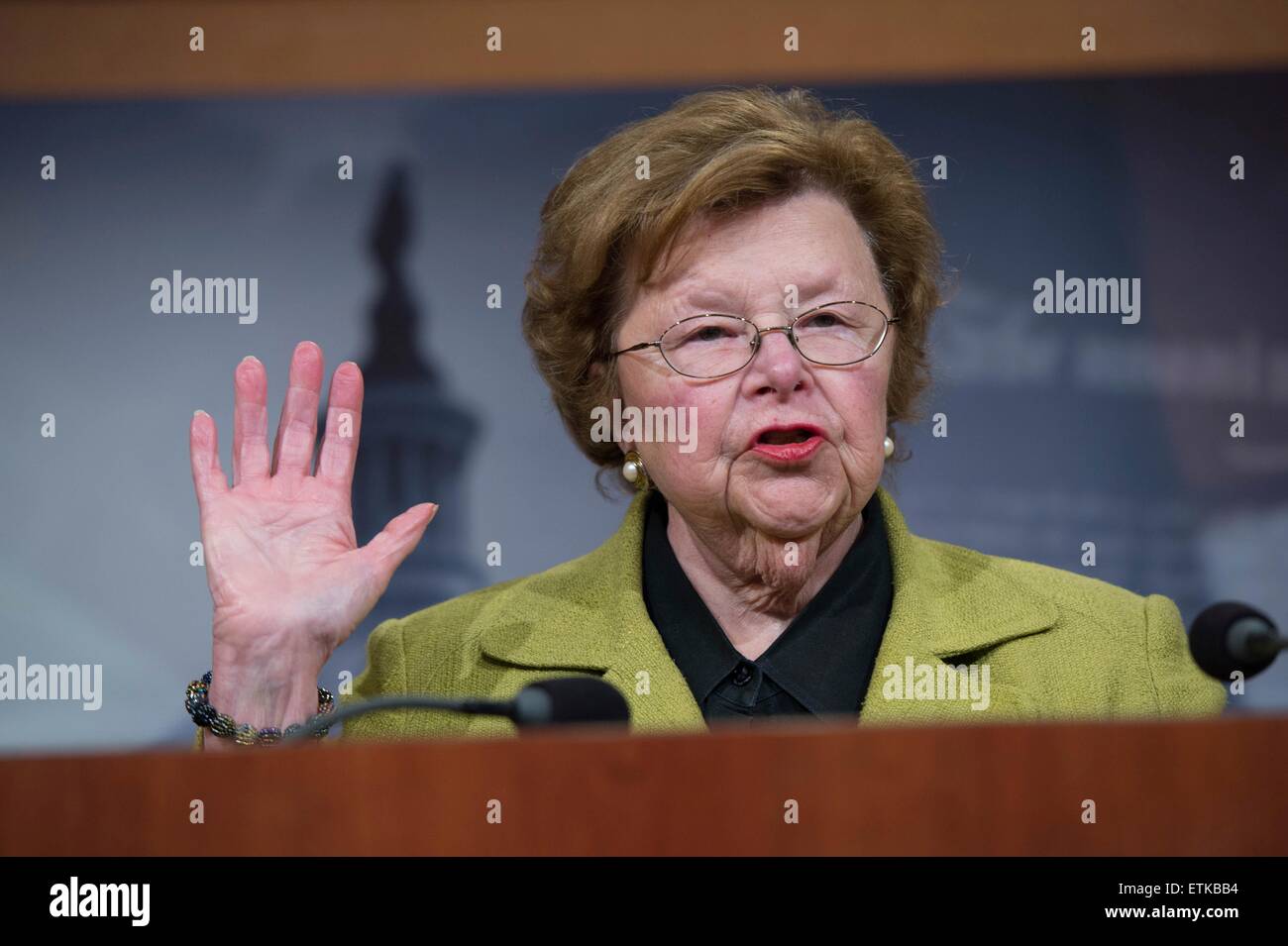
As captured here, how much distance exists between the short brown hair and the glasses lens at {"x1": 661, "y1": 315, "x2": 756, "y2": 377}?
0.38ft

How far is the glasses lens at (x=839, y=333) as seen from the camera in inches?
74.5

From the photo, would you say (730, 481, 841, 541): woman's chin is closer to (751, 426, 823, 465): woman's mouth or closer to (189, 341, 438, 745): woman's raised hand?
(751, 426, 823, 465): woman's mouth

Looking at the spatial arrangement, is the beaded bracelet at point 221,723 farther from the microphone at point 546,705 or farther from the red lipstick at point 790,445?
the red lipstick at point 790,445

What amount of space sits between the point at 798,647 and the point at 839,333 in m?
0.44

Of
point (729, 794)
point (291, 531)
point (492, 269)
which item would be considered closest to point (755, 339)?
point (291, 531)

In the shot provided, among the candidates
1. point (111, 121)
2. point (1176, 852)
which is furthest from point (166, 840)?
point (111, 121)

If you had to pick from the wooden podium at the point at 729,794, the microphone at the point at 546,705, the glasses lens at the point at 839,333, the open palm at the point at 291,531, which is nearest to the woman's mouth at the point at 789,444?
the glasses lens at the point at 839,333

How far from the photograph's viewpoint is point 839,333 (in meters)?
1.92

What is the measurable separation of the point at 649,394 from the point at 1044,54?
129cm

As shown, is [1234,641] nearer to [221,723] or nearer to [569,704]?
[569,704]

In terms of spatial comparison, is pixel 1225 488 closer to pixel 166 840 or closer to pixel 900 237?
pixel 900 237

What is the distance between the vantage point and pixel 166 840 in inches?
38.2

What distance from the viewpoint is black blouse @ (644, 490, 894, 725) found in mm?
1880

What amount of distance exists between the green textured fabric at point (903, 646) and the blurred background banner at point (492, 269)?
705 millimetres
